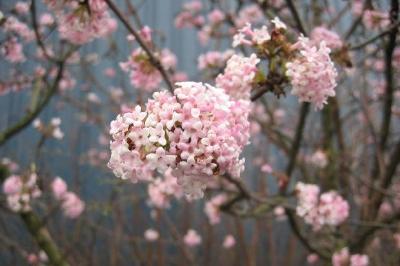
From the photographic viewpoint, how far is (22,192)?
Result: 213 centimetres

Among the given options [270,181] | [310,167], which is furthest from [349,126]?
[270,181]

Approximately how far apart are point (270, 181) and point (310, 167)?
120cm

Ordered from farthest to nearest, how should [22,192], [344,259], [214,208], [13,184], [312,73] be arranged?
[214,208]
[13,184]
[22,192]
[344,259]
[312,73]

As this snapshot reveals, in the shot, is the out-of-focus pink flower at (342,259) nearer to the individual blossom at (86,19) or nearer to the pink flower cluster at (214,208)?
the pink flower cluster at (214,208)

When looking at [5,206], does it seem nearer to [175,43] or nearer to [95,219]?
[95,219]

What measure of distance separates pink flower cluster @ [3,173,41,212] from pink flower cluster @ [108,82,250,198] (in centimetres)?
145

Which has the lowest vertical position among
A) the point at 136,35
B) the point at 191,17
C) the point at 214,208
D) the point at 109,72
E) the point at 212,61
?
the point at 214,208

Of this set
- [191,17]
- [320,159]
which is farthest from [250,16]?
[320,159]

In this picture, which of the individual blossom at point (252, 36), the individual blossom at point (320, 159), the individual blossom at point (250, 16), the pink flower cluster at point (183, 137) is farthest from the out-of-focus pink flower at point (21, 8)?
the individual blossom at point (320, 159)

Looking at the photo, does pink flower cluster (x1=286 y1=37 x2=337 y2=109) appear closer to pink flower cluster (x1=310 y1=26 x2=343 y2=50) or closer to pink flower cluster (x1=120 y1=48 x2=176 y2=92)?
pink flower cluster (x1=310 y1=26 x2=343 y2=50)

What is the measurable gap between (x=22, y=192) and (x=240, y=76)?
141cm

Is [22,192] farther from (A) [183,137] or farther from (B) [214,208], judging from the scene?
(A) [183,137]

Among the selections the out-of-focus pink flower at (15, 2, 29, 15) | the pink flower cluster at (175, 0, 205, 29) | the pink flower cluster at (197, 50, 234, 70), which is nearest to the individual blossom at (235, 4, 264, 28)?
the pink flower cluster at (175, 0, 205, 29)

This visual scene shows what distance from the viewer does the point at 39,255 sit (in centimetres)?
365
